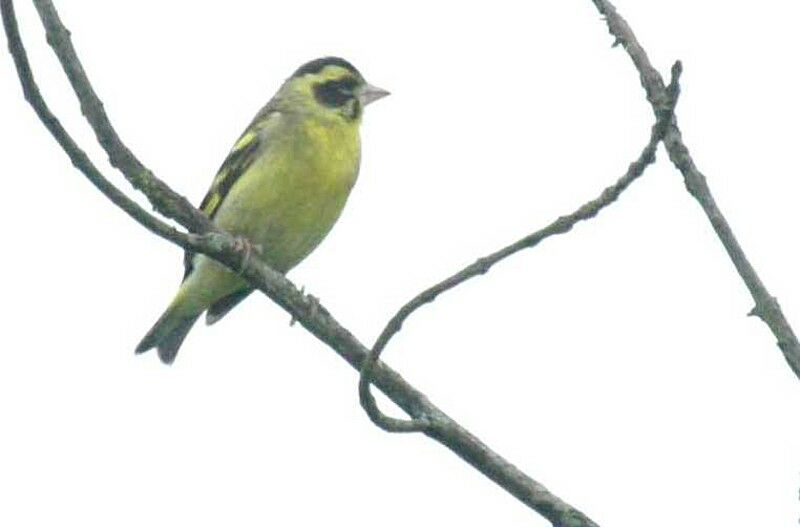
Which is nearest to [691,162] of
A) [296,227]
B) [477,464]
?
[477,464]

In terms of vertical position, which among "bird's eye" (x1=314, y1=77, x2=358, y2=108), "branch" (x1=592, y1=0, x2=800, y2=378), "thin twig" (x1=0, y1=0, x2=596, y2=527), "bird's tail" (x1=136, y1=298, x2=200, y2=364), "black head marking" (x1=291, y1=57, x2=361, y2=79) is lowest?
"bird's tail" (x1=136, y1=298, x2=200, y2=364)

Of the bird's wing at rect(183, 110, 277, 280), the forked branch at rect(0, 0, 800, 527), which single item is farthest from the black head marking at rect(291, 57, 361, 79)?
the forked branch at rect(0, 0, 800, 527)

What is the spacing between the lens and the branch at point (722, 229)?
12.5 ft

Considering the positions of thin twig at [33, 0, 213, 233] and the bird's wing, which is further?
the bird's wing

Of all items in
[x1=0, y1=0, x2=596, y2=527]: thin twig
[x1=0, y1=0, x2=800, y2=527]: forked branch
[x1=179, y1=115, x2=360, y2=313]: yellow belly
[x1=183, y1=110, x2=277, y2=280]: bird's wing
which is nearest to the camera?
[x1=0, y1=0, x2=800, y2=527]: forked branch

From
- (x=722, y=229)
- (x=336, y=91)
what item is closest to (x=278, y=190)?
(x=336, y=91)

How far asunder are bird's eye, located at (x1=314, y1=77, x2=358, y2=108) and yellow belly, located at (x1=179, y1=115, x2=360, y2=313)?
1.16 ft

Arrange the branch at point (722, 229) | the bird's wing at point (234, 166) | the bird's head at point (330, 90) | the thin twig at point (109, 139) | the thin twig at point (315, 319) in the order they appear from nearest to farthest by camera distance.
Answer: the branch at point (722, 229) → the thin twig at point (315, 319) → the thin twig at point (109, 139) → the bird's wing at point (234, 166) → the bird's head at point (330, 90)

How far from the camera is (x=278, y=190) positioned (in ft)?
25.6

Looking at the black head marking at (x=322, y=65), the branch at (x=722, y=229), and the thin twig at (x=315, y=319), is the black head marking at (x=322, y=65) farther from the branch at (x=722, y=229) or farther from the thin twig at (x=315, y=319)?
the branch at (x=722, y=229)

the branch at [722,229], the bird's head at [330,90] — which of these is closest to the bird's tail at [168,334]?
the bird's head at [330,90]

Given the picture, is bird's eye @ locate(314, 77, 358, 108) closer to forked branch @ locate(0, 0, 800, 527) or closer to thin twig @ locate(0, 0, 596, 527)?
thin twig @ locate(0, 0, 596, 527)

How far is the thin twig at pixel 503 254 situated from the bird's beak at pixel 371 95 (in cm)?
433

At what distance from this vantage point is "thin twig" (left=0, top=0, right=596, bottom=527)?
14.1ft
